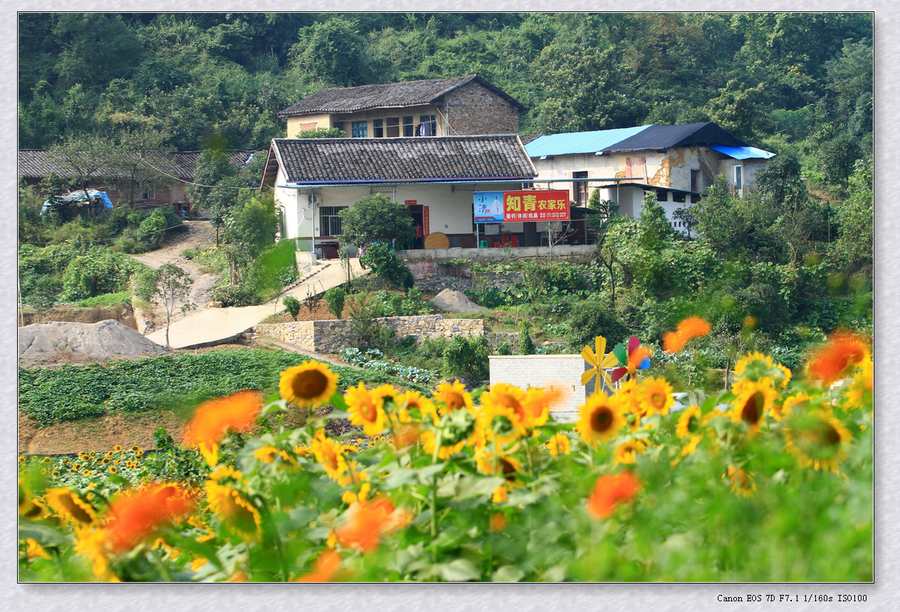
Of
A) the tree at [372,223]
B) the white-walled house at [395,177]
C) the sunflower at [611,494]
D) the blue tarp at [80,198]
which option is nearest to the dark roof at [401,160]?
the white-walled house at [395,177]

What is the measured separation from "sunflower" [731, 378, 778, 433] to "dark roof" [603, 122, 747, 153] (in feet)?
42.2

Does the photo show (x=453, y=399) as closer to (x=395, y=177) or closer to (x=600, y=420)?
(x=600, y=420)

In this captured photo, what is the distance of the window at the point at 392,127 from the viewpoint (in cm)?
1667

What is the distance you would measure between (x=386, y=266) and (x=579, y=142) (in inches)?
241

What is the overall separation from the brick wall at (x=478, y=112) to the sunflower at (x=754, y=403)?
14.9 m

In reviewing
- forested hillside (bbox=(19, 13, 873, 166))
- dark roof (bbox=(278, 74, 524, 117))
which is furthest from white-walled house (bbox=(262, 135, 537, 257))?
dark roof (bbox=(278, 74, 524, 117))

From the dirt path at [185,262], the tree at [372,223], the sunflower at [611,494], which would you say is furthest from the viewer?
the tree at [372,223]

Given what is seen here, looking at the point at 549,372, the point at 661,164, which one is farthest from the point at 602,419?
the point at 661,164

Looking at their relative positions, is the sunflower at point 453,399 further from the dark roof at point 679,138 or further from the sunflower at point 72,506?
the dark roof at point 679,138

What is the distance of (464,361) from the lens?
9055 mm

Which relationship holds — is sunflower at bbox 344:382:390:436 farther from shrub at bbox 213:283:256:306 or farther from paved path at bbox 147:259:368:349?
shrub at bbox 213:283:256:306

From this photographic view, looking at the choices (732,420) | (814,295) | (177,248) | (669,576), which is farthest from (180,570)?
(177,248)

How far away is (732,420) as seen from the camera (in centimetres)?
144

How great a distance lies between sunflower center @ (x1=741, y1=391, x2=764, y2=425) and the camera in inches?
56.8
